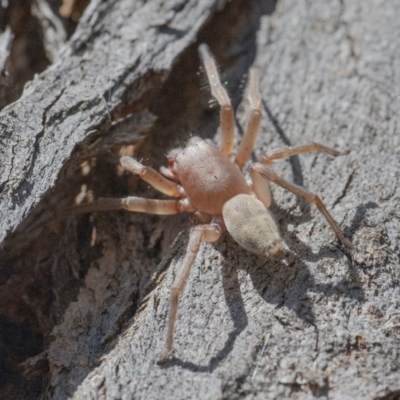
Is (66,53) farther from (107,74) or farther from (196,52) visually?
(196,52)

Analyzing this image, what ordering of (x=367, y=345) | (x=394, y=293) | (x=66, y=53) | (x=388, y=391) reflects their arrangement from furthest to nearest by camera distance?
(x=66, y=53) → (x=394, y=293) → (x=367, y=345) → (x=388, y=391)

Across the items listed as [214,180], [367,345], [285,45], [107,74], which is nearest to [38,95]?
[107,74]

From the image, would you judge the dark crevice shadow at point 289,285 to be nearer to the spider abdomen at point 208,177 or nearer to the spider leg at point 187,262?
the spider leg at point 187,262

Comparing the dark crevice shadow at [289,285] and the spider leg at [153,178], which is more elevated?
the spider leg at [153,178]

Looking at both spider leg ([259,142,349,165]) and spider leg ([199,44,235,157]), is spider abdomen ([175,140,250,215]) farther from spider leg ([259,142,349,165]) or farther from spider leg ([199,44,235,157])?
spider leg ([259,142,349,165])

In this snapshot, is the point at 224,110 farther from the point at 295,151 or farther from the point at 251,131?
the point at 295,151

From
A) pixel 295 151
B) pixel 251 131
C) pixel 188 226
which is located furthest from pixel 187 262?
pixel 251 131

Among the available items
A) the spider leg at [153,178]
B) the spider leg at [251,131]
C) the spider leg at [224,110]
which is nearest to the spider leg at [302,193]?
the spider leg at [251,131]
